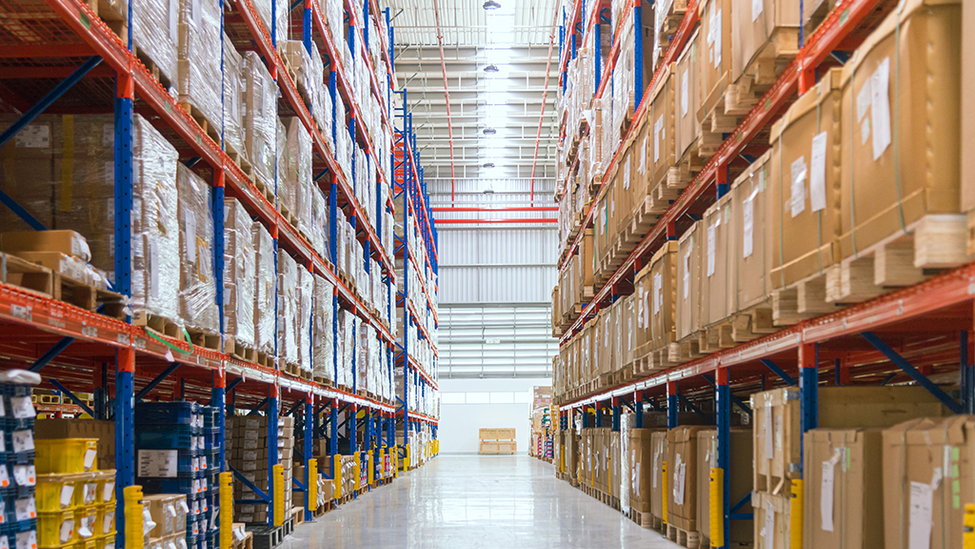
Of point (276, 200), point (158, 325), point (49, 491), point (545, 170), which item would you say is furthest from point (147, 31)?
point (545, 170)

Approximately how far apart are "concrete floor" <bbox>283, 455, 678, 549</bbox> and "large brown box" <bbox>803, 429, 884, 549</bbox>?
289 centimetres

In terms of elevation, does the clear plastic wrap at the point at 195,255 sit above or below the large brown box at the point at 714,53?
below

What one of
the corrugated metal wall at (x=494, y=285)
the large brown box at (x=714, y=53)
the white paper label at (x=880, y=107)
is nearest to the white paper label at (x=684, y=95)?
the large brown box at (x=714, y=53)

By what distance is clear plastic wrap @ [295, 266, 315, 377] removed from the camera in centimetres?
845

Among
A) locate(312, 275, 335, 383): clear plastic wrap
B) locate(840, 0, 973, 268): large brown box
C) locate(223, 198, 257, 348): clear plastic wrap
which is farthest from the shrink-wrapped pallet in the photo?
locate(840, 0, 973, 268): large brown box

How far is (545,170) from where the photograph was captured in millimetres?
33000

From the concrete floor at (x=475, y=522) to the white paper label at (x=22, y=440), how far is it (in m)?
3.96

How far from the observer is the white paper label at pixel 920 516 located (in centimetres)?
302

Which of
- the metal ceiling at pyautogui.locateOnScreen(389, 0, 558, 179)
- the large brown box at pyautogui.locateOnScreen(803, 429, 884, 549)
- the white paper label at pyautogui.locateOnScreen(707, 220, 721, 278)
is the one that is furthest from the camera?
the metal ceiling at pyautogui.locateOnScreen(389, 0, 558, 179)

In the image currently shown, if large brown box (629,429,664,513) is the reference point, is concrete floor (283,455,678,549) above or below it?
below

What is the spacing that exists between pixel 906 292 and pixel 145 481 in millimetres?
4459

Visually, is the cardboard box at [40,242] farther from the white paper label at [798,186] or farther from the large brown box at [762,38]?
the large brown box at [762,38]

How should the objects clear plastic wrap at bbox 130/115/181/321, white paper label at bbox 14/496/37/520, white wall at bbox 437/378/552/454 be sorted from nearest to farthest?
white paper label at bbox 14/496/37/520
clear plastic wrap at bbox 130/115/181/321
white wall at bbox 437/378/552/454

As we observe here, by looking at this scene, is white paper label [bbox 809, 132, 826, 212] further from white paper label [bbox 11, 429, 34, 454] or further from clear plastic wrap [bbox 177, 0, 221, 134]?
clear plastic wrap [bbox 177, 0, 221, 134]
